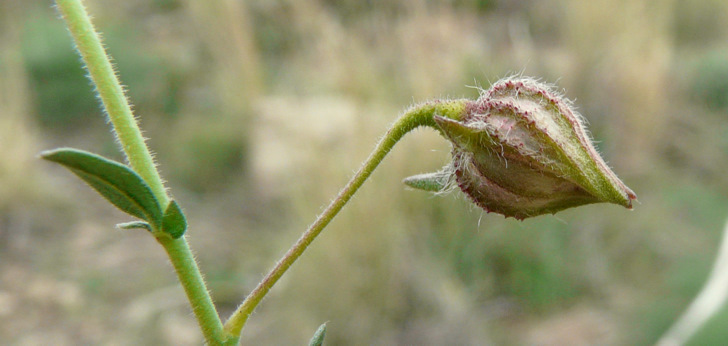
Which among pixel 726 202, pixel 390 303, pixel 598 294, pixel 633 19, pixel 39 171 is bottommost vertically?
pixel 39 171

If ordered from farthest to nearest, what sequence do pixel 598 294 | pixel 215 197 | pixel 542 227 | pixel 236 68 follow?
1. pixel 236 68
2. pixel 215 197
3. pixel 542 227
4. pixel 598 294

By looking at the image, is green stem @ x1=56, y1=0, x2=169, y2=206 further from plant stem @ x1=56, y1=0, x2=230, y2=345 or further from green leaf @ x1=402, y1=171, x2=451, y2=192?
green leaf @ x1=402, y1=171, x2=451, y2=192

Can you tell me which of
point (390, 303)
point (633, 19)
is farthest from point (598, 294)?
point (633, 19)

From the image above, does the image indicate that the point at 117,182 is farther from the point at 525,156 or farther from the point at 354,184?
the point at 525,156

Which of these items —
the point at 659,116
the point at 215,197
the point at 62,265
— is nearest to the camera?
the point at 62,265

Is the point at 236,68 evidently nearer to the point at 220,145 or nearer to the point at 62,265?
the point at 220,145

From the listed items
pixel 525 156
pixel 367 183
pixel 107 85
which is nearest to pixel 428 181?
pixel 525 156
